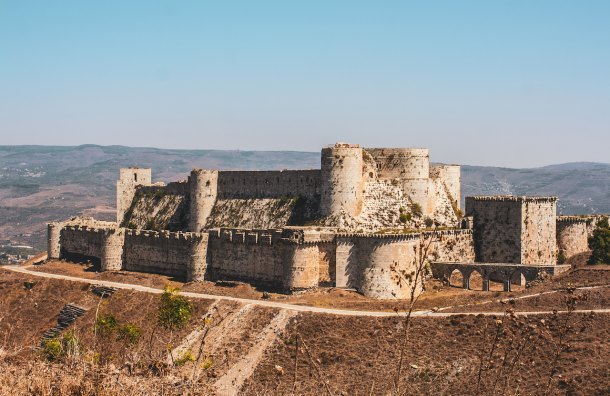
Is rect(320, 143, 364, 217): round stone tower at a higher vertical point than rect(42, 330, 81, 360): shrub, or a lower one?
higher

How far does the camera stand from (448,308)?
58.1 metres

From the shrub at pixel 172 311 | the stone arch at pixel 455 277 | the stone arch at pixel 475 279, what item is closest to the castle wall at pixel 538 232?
the stone arch at pixel 475 279

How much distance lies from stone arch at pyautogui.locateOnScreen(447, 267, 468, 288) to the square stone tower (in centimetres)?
300

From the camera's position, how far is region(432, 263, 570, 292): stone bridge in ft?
220

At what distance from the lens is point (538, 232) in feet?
237

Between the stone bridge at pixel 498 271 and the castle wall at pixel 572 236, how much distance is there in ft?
24.7

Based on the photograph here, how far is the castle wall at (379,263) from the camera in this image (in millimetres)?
63781

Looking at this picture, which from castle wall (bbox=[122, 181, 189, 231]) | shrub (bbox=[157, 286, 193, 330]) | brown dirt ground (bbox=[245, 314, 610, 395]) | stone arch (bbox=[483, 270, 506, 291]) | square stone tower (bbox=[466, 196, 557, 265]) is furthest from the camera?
castle wall (bbox=[122, 181, 189, 231])

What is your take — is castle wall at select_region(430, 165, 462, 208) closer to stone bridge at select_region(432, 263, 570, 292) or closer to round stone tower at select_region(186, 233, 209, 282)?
stone bridge at select_region(432, 263, 570, 292)

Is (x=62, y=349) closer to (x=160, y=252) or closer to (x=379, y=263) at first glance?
(x=379, y=263)

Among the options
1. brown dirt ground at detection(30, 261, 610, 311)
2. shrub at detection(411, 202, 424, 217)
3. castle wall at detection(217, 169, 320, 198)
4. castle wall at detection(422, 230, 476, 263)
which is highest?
castle wall at detection(217, 169, 320, 198)

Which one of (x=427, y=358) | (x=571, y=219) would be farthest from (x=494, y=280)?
(x=427, y=358)

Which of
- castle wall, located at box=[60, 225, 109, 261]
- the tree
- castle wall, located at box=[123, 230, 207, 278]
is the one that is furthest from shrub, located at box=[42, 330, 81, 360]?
the tree

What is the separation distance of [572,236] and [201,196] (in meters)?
36.9
